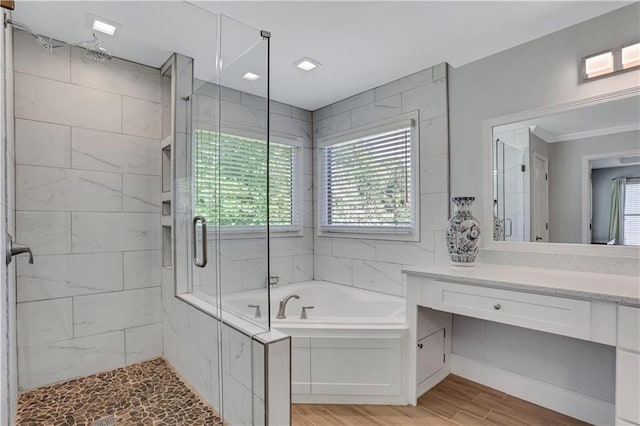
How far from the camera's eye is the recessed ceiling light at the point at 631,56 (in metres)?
1.76

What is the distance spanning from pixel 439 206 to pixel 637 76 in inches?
51.6

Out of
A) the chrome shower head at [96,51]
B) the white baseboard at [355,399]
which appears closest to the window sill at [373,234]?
the white baseboard at [355,399]

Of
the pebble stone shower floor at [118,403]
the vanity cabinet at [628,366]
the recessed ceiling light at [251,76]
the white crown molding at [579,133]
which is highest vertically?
the recessed ceiling light at [251,76]

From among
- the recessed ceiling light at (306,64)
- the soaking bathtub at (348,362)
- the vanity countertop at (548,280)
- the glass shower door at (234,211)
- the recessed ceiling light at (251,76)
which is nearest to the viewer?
the vanity countertop at (548,280)

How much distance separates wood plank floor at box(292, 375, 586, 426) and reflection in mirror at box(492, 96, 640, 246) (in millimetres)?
1057

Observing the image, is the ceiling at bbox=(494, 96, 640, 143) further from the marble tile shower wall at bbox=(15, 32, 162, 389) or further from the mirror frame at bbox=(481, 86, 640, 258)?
the marble tile shower wall at bbox=(15, 32, 162, 389)

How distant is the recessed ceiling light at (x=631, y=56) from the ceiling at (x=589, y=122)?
17cm

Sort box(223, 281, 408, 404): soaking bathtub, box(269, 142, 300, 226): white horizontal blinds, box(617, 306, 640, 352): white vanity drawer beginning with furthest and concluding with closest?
1. box(269, 142, 300, 226): white horizontal blinds
2. box(223, 281, 408, 404): soaking bathtub
3. box(617, 306, 640, 352): white vanity drawer

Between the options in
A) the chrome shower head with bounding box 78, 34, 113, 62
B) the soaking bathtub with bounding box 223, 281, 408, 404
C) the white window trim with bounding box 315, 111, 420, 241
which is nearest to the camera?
the soaking bathtub with bounding box 223, 281, 408, 404

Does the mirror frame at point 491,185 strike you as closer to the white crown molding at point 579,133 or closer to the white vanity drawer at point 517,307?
the white crown molding at point 579,133

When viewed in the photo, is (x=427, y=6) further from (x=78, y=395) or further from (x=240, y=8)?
(x=78, y=395)

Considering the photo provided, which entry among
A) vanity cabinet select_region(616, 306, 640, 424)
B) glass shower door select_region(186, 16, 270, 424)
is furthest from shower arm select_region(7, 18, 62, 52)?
vanity cabinet select_region(616, 306, 640, 424)

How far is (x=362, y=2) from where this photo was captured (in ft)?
6.03

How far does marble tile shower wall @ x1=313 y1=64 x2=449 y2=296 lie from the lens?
2588mm
